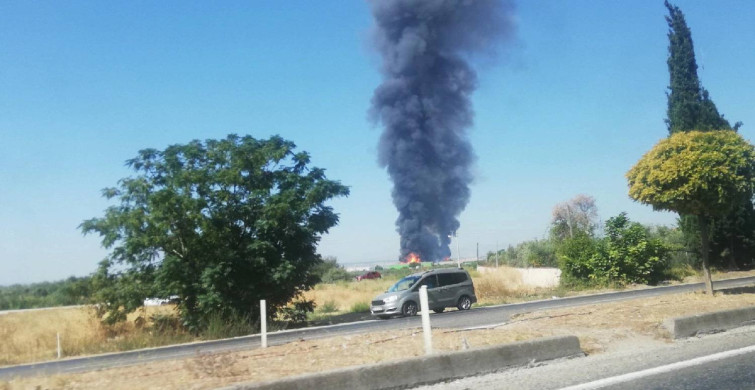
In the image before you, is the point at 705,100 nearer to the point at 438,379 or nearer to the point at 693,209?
the point at 693,209

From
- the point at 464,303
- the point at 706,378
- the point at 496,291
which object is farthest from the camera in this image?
the point at 496,291

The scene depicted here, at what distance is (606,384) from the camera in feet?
22.8

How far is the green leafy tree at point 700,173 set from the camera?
609 inches

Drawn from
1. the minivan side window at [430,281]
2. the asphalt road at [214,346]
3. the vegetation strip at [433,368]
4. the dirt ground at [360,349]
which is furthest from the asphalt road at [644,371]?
the minivan side window at [430,281]

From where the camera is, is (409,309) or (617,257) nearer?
(409,309)

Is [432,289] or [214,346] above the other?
[432,289]

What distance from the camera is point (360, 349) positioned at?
989 cm

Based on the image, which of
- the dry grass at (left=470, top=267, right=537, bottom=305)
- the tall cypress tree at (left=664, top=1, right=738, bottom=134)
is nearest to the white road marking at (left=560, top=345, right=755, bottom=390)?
the dry grass at (left=470, top=267, right=537, bottom=305)

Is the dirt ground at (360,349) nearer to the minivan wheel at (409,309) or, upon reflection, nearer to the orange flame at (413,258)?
the minivan wheel at (409,309)

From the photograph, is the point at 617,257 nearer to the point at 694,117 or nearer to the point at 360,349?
the point at 694,117

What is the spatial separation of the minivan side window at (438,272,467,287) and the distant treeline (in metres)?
14.3

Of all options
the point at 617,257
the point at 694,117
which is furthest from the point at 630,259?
the point at 694,117

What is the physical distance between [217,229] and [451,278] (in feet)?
32.0

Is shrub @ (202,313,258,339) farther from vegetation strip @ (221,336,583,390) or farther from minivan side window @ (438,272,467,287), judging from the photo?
vegetation strip @ (221,336,583,390)
